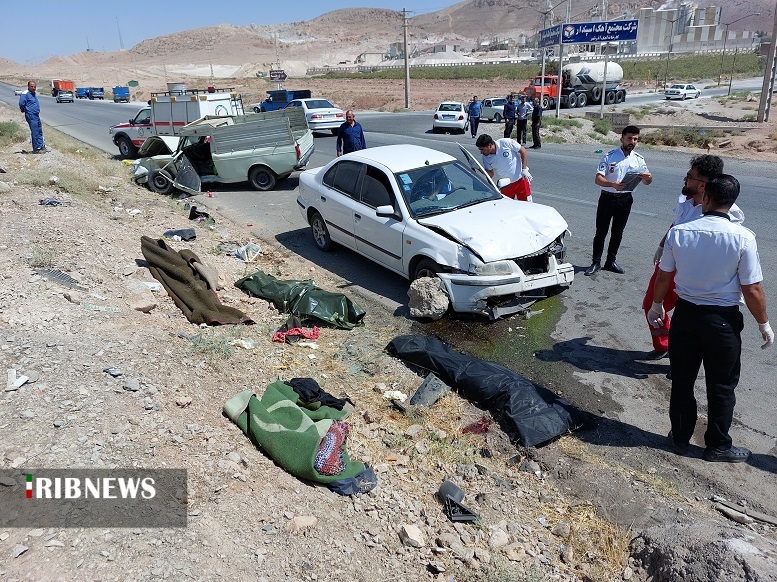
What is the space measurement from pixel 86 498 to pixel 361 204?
16.9 ft

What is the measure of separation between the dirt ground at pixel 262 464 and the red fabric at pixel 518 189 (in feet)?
9.85

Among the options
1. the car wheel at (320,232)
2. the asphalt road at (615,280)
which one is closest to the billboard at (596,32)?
the asphalt road at (615,280)

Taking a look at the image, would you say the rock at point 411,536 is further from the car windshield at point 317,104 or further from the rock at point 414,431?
the car windshield at point 317,104

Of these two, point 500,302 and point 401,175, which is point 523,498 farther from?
point 401,175

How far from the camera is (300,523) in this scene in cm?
335

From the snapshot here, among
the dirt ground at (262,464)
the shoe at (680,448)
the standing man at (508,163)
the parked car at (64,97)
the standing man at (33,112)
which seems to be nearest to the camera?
the dirt ground at (262,464)

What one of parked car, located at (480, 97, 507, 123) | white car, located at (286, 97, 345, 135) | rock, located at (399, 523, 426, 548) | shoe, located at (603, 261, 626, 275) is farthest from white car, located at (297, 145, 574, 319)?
parked car, located at (480, 97, 507, 123)

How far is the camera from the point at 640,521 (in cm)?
366

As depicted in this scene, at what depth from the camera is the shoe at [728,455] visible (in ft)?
13.6

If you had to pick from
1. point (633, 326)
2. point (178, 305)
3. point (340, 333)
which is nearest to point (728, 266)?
point (633, 326)

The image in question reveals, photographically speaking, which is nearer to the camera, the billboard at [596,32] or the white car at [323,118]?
the white car at [323,118]

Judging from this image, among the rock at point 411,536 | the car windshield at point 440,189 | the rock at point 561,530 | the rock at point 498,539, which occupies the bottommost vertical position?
the rock at point 561,530

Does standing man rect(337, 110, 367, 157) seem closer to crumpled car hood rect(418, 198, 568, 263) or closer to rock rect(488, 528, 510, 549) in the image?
crumpled car hood rect(418, 198, 568, 263)

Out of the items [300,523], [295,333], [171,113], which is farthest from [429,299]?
[171,113]
